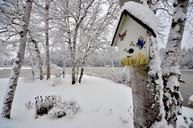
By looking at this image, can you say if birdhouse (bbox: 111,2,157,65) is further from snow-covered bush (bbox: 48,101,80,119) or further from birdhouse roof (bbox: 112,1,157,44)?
snow-covered bush (bbox: 48,101,80,119)

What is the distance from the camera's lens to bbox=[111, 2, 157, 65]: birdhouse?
1.74m

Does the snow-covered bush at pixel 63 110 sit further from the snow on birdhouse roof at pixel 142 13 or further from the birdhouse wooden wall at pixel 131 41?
the snow on birdhouse roof at pixel 142 13

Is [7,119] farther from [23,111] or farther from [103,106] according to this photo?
[103,106]

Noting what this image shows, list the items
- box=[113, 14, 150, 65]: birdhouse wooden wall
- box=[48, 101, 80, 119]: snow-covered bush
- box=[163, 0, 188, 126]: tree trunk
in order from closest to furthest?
box=[113, 14, 150, 65]: birdhouse wooden wall < box=[163, 0, 188, 126]: tree trunk < box=[48, 101, 80, 119]: snow-covered bush

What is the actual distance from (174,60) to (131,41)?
71 centimetres

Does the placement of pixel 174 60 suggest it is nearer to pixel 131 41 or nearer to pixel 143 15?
pixel 131 41

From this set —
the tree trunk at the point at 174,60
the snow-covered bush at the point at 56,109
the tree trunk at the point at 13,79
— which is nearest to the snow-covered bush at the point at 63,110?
Result: the snow-covered bush at the point at 56,109

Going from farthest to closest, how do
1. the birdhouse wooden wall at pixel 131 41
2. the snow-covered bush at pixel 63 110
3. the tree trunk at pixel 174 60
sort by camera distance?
1. the snow-covered bush at pixel 63 110
2. the tree trunk at pixel 174 60
3. the birdhouse wooden wall at pixel 131 41

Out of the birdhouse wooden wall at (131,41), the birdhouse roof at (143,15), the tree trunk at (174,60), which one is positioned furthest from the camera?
the tree trunk at (174,60)

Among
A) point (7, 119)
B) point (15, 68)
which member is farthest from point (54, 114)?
point (15, 68)

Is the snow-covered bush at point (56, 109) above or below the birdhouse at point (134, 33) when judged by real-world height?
below

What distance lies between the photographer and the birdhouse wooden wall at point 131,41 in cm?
183

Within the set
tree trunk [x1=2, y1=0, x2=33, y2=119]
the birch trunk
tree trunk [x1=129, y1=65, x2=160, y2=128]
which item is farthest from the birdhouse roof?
tree trunk [x1=2, y1=0, x2=33, y2=119]

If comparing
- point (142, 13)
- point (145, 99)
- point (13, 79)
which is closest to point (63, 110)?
point (13, 79)
